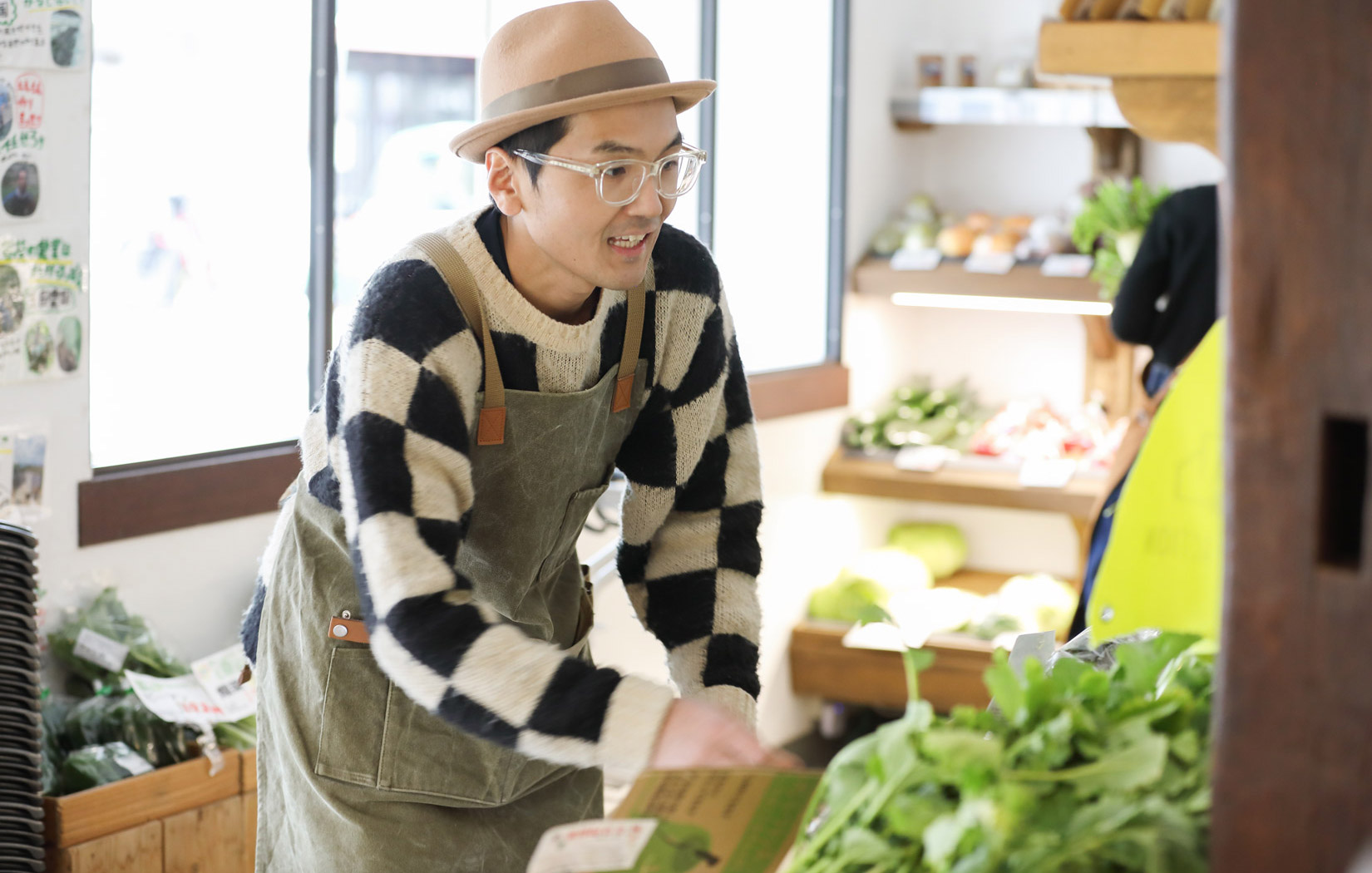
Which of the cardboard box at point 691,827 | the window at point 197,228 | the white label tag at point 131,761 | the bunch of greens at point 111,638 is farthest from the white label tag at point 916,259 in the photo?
the cardboard box at point 691,827

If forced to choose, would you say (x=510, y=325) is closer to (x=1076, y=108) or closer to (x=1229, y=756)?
(x=1229, y=756)

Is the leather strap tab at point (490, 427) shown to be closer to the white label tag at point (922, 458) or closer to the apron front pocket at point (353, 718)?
the apron front pocket at point (353, 718)

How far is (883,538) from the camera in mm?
5262

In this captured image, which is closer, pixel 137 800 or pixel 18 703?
pixel 18 703

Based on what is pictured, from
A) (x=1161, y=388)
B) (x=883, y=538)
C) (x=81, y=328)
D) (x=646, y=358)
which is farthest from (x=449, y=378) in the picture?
(x=883, y=538)

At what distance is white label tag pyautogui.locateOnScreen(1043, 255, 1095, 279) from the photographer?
4523mm

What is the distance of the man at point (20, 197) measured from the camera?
7.89 feet

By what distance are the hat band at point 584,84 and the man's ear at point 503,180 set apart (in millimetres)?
49

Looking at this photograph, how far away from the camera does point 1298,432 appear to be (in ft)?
2.06

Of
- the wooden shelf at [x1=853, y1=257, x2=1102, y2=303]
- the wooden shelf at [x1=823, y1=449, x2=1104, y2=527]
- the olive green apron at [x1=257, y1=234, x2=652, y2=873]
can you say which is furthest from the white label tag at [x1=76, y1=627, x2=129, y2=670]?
the wooden shelf at [x1=853, y1=257, x2=1102, y2=303]

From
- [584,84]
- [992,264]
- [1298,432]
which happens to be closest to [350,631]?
[584,84]

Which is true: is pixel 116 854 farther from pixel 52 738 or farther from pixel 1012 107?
pixel 1012 107

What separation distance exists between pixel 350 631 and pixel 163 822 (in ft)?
3.73

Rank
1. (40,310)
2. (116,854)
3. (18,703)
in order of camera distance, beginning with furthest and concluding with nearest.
→ (40,310), (116,854), (18,703)
